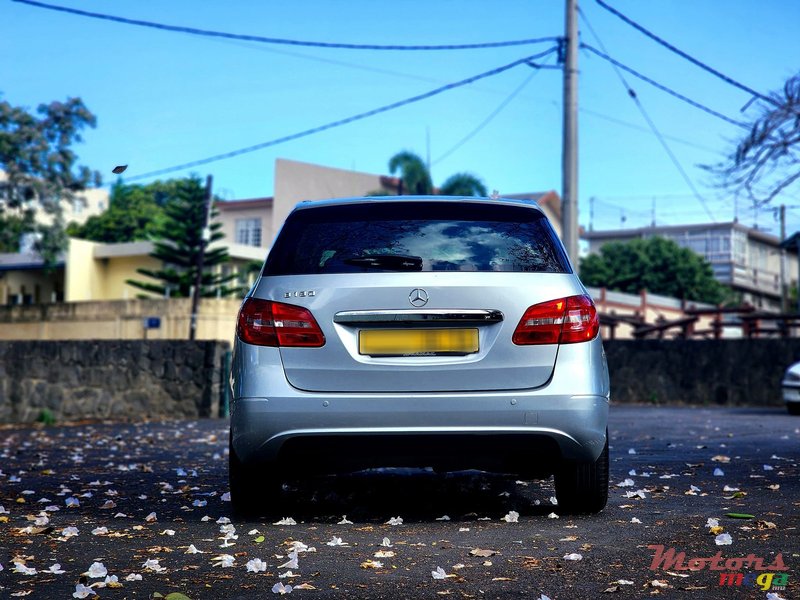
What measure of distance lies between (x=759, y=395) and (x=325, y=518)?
51.7 feet

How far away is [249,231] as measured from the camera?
6019 cm

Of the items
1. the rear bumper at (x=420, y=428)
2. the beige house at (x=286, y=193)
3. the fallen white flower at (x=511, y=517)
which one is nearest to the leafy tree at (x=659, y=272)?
the beige house at (x=286, y=193)

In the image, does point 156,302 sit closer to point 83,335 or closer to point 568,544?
point 83,335

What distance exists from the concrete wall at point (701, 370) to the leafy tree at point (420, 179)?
26051 mm

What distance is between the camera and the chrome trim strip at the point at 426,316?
5.16 metres

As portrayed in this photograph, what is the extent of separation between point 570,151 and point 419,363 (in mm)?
12797

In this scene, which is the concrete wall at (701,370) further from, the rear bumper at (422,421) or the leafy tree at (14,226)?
the leafy tree at (14,226)

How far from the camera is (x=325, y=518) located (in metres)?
5.77

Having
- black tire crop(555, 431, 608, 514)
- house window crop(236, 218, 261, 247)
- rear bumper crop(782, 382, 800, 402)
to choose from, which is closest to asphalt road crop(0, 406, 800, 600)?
black tire crop(555, 431, 608, 514)

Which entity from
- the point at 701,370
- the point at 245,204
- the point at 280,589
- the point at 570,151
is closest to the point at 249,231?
the point at 245,204

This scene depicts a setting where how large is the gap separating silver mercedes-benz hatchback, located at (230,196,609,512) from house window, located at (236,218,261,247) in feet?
180

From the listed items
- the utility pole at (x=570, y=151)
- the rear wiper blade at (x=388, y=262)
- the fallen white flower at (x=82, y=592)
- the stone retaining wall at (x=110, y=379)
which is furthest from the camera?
the utility pole at (x=570, y=151)

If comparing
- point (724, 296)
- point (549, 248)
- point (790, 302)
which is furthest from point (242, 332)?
point (790, 302)

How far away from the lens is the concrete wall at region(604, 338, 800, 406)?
19.8 m
